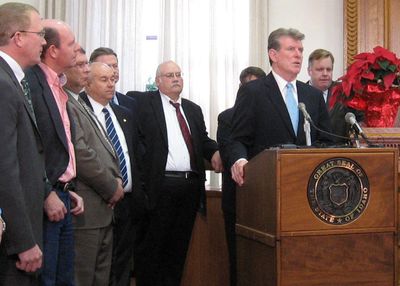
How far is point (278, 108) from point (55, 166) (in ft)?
4.04

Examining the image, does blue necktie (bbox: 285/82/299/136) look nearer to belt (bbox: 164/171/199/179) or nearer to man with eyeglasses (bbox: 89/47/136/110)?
belt (bbox: 164/171/199/179)

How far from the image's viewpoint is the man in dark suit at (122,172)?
3.89 metres

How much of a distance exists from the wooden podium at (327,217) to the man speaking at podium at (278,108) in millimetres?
486

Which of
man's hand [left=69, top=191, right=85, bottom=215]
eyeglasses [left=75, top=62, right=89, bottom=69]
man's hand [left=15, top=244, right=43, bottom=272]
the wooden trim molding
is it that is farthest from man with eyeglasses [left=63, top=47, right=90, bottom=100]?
the wooden trim molding

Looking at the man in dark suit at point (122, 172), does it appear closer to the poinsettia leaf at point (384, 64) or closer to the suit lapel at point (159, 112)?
the suit lapel at point (159, 112)

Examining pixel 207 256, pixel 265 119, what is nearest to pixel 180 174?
pixel 207 256

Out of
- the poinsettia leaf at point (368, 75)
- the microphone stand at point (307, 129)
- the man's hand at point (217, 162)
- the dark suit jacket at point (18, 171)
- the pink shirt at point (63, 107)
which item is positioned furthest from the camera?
the man's hand at point (217, 162)

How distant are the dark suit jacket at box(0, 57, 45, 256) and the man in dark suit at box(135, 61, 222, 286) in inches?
68.9

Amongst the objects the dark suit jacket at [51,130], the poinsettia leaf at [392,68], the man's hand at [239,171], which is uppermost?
the poinsettia leaf at [392,68]

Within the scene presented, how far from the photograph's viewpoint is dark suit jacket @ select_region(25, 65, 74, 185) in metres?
2.82

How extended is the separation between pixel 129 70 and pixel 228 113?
166cm

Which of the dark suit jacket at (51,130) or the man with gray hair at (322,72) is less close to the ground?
the man with gray hair at (322,72)

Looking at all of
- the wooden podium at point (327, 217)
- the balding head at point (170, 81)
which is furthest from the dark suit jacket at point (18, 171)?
the balding head at point (170, 81)

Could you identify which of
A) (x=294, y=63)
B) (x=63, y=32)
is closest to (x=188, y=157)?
(x=294, y=63)
